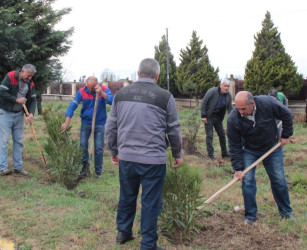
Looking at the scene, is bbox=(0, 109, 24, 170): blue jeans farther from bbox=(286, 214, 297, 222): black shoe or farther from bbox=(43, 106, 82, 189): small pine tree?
bbox=(286, 214, 297, 222): black shoe

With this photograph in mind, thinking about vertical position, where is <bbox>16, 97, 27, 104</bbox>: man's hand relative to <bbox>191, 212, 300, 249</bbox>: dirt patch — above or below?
above

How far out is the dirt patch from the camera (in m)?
3.87

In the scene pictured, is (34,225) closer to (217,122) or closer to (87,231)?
(87,231)

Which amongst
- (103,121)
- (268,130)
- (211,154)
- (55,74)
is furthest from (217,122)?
(55,74)

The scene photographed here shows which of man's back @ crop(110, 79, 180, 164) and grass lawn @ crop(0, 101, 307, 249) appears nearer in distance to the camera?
man's back @ crop(110, 79, 180, 164)

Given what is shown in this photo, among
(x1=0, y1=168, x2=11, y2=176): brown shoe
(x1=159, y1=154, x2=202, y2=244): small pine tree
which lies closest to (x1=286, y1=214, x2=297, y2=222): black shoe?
(x1=159, y1=154, x2=202, y2=244): small pine tree

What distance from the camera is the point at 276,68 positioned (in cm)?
1717

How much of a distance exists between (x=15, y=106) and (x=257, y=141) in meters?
4.28

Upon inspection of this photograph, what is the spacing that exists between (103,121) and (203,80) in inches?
663

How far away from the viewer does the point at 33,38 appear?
9062 millimetres

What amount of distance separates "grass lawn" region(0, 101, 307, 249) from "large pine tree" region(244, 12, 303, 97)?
11.5 meters

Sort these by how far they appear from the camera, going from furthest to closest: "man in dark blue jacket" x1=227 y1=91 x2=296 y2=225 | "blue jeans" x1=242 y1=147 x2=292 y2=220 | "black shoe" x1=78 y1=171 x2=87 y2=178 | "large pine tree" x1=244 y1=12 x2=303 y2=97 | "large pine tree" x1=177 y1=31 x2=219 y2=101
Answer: "large pine tree" x1=177 y1=31 x2=219 y2=101
"large pine tree" x1=244 y1=12 x2=303 y2=97
"black shoe" x1=78 y1=171 x2=87 y2=178
"blue jeans" x1=242 y1=147 x2=292 y2=220
"man in dark blue jacket" x1=227 y1=91 x2=296 y2=225

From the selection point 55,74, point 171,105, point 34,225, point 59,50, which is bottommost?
point 34,225

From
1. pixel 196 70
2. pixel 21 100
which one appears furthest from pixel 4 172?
pixel 196 70
